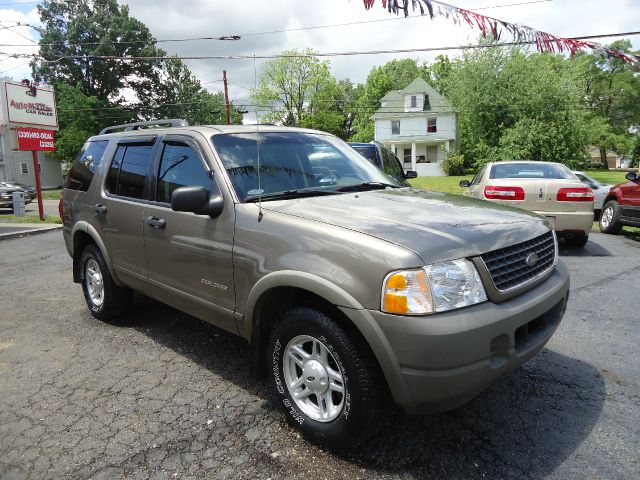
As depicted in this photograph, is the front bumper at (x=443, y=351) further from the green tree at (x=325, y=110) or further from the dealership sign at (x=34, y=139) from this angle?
the green tree at (x=325, y=110)

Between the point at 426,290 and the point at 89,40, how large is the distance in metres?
53.1

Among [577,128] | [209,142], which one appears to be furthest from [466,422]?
[577,128]

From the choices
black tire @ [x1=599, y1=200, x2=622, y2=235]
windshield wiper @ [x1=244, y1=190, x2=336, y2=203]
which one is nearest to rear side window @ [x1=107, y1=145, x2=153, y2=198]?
windshield wiper @ [x1=244, y1=190, x2=336, y2=203]

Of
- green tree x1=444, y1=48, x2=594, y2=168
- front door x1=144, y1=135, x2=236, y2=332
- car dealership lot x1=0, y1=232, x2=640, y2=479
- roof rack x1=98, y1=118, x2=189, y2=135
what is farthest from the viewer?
green tree x1=444, y1=48, x2=594, y2=168

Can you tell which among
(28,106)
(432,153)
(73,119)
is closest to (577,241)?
(28,106)

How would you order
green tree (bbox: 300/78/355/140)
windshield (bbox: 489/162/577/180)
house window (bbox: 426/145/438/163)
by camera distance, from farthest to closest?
green tree (bbox: 300/78/355/140), house window (bbox: 426/145/438/163), windshield (bbox: 489/162/577/180)

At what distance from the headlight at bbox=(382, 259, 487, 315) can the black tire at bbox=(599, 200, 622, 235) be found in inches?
370

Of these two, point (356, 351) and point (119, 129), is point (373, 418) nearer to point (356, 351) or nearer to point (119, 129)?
point (356, 351)

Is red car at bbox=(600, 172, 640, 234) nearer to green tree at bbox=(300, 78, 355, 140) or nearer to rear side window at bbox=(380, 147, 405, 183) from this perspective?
rear side window at bbox=(380, 147, 405, 183)

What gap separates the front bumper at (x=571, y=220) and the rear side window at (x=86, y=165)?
6481mm

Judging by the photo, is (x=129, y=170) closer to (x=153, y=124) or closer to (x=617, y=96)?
(x=153, y=124)

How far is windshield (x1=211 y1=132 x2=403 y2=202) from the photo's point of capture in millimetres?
3355

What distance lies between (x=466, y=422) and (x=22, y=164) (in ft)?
163

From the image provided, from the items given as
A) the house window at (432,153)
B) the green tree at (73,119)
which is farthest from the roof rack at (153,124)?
the house window at (432,153)
